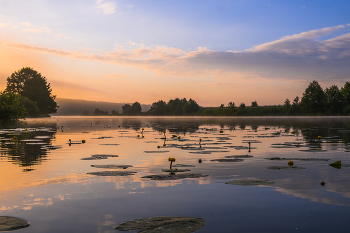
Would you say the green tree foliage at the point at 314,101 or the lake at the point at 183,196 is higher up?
the green tree foliage at the point at 314,101

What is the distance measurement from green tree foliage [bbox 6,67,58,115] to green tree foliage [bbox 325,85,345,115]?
13371cm

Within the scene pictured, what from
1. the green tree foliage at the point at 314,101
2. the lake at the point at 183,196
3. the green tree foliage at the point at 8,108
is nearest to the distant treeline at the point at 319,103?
the green tree foliage at the point at 314,101

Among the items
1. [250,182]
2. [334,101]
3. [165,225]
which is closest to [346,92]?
[334,101]

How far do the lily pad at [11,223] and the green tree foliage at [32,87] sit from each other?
469ft

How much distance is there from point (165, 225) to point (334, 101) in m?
173

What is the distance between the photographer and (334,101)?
522ft

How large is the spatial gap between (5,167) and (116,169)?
5115 millimetres

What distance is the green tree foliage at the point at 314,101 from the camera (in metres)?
162

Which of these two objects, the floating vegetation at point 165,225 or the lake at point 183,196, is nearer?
the floating vegetation at point 165,225

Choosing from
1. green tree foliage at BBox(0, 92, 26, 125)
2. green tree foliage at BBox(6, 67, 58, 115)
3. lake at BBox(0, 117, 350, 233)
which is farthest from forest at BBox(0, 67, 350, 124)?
lake at BBox(0, 117, 350, 233)

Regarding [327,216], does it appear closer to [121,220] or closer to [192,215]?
[192,215]

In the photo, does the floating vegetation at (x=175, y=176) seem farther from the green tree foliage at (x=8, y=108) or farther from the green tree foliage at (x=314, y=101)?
the green tree foliage at (x=314, y=101)

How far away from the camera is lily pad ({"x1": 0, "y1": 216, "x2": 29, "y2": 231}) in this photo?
21.3ft

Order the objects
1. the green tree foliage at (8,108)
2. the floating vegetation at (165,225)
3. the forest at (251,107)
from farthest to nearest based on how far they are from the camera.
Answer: the forest at (251,107) < the green tree foliage at (8,108) < the floating vegetation at (165,225)
